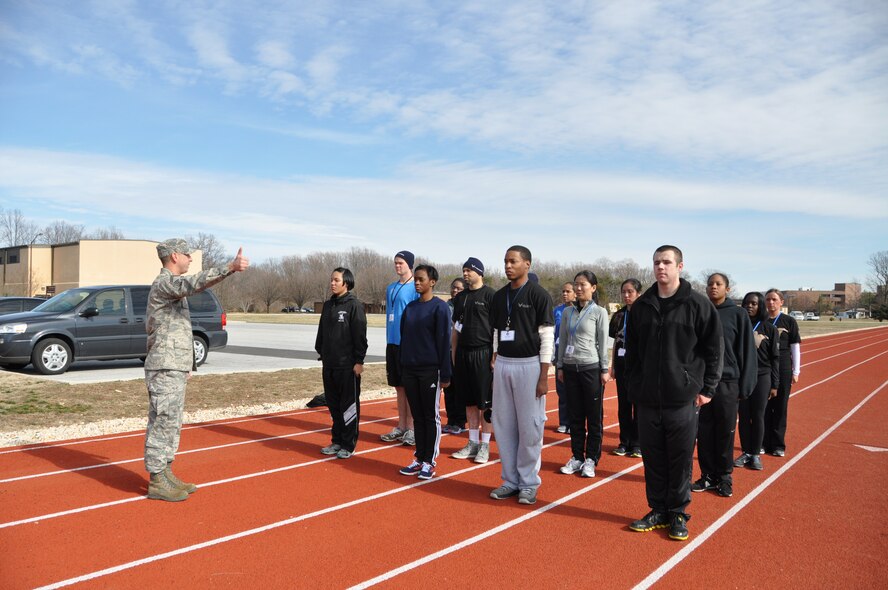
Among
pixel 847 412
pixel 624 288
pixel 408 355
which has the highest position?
pixel 624 288

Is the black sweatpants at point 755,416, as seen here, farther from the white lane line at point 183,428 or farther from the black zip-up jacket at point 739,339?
the white lane line at point 183,428

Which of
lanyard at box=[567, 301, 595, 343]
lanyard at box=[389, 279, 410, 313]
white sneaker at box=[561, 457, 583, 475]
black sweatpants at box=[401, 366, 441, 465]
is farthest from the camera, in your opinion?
lanyard at box=[389, 279, 410, 313]

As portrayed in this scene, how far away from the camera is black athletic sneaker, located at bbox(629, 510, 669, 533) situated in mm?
4973

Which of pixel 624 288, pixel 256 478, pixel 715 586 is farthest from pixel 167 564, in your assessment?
pixel 624 288

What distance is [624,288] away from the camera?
7.80 metres

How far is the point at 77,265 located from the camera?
2169 inches

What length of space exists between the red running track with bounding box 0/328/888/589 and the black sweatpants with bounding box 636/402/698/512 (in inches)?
12.2

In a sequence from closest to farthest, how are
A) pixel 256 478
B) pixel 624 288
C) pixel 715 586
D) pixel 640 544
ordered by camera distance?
pixel 715 586 < pixel 640 544 < pixel 256 478 < pixel 624 288

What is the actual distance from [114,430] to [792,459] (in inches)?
324

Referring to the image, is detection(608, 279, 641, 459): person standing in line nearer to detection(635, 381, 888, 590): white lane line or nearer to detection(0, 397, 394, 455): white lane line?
detection(635, 381, 888, 590): white lane line

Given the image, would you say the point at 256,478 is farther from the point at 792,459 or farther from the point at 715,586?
the point at 792,459


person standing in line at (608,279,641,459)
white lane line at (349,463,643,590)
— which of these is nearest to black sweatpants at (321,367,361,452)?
white lane line at (349,463,643,590)

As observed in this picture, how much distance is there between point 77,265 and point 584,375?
5792 cm

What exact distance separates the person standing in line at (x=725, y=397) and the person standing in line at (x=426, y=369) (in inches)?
96.3
